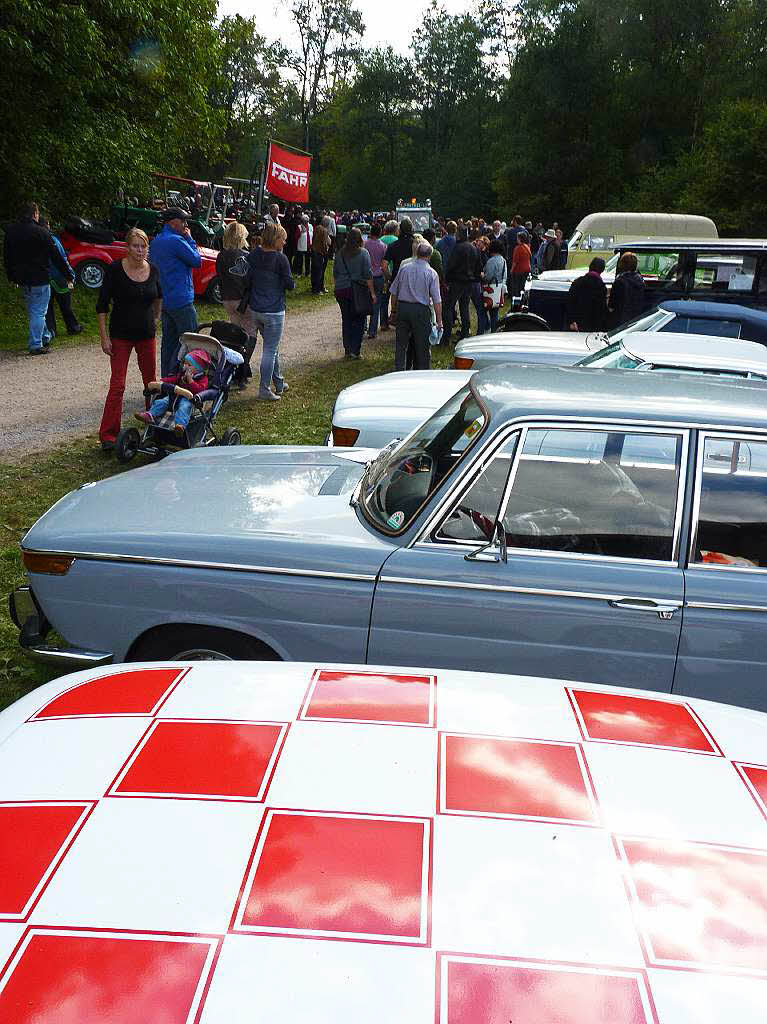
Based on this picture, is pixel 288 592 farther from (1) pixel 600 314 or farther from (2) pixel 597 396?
(1) pixel 600 314

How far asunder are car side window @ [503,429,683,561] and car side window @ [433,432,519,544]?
0.17 feet

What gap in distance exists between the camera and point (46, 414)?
A: 8828 millimetres

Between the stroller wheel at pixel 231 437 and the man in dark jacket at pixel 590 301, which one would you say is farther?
the man in dark jacket at pixel 590 301

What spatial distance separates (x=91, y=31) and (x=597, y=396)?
1464 cm

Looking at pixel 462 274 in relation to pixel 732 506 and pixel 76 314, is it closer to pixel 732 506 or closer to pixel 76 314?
pixel 76 314

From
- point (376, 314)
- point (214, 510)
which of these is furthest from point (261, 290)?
point (214, 510)

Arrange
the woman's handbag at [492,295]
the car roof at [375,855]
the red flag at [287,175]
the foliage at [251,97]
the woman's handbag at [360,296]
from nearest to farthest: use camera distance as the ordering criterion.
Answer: the car roof at [375,855], the woman's handbag at [360,296], the woman's handbag at [492,295], the red flag at [287,175], the foliage at [251,97]

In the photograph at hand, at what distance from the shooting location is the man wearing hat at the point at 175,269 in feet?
26.7

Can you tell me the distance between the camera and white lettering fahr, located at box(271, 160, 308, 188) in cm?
1841

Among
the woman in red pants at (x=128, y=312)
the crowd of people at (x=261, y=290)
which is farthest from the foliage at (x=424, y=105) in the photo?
the woman in red pants at (x=128, y=312)

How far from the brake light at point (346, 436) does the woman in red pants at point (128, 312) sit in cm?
254

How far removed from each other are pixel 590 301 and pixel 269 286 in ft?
13.1

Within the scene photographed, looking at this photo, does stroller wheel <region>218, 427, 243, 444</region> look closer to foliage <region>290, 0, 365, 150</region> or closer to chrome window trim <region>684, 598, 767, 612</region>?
chrome window trim <region>684, 598, 767, 612</region>

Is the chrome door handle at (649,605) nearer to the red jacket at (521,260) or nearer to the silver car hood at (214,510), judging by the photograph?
the silver car hood at (214,510)
